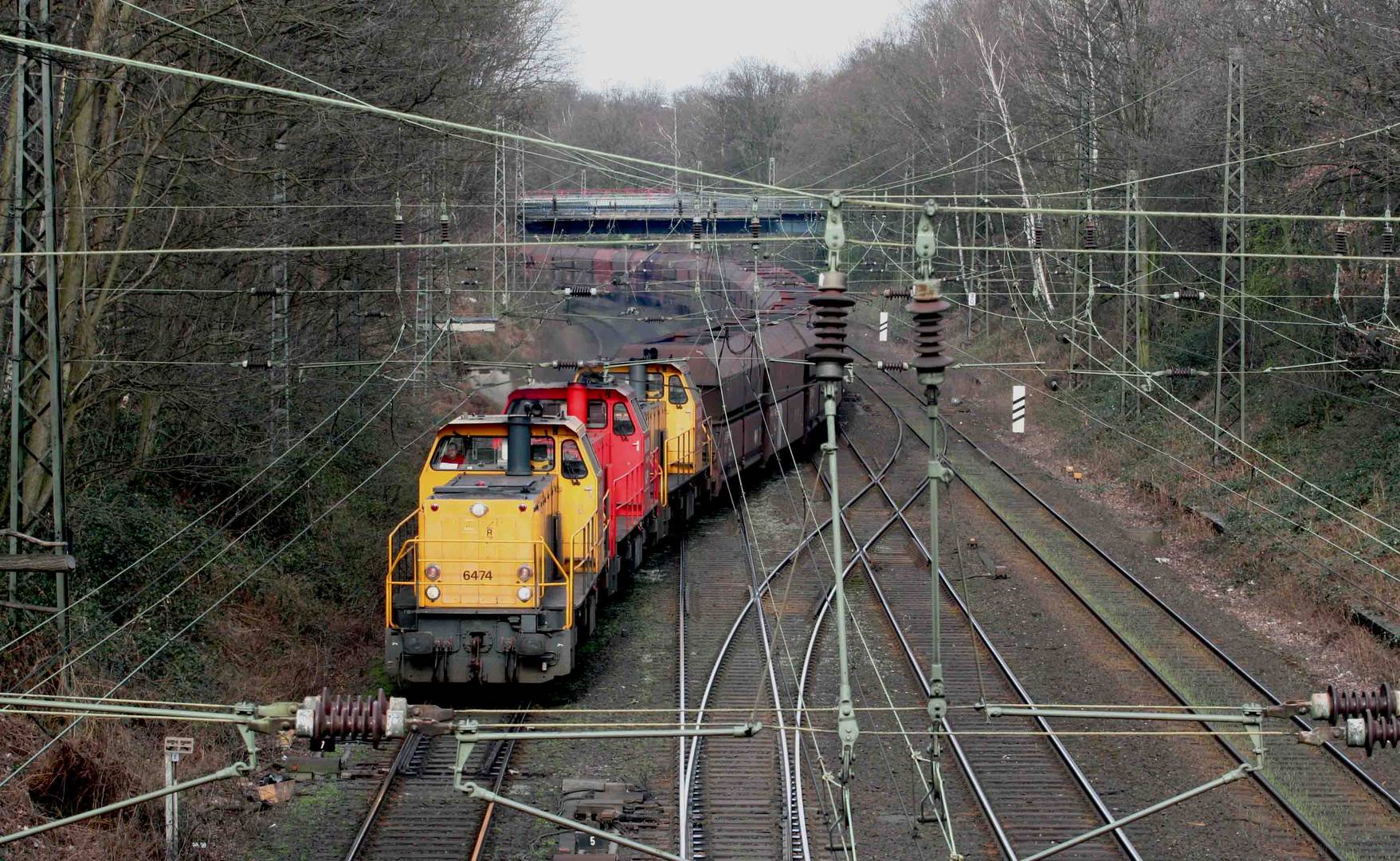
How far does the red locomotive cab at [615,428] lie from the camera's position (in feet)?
63.4

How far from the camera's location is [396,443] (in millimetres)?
26688

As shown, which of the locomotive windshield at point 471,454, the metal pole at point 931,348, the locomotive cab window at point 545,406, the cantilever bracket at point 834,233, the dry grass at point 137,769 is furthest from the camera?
the locomotive cab window at point 545,406

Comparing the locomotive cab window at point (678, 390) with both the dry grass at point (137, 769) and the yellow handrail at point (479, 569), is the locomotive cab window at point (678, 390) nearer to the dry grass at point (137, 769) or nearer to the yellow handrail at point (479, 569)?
the dry grass at point (137, 769)

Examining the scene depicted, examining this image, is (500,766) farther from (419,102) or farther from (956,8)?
(956,8)

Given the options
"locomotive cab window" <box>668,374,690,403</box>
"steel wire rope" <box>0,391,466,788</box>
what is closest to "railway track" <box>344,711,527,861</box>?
"steel wire rope" <box>0,391,466,788</box>

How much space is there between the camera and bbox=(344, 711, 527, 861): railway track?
11305 mm

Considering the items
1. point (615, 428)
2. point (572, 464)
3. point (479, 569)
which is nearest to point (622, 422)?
point (615, 428)

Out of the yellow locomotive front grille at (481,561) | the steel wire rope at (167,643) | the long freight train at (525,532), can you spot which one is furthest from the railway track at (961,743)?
the steel wire rope at (167,643)

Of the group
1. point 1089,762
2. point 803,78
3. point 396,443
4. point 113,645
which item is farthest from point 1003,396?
point 803,78

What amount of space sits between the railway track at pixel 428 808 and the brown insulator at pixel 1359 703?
648cm

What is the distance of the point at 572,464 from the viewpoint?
1650cm

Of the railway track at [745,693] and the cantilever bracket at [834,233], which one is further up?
the cantilever bracket at [834,233]

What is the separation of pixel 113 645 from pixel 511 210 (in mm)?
28829

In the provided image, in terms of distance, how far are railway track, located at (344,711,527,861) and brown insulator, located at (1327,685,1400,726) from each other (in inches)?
255
